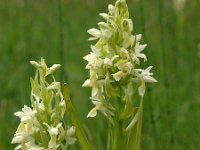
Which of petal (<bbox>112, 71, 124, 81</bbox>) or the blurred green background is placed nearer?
petal (<bbox>112, 71, 124, 81</bbox>)

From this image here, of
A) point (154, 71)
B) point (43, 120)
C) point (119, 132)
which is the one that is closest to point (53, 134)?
point (43, 120)

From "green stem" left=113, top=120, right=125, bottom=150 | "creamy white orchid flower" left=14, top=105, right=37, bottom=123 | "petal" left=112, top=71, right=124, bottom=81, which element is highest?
"petal" left=112, top=71, right=124, bottom=81

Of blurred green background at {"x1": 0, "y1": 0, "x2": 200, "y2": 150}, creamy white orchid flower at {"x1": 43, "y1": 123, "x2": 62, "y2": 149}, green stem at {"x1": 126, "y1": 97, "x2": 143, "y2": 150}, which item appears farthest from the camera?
blurred green background at {"x1": 0, "y1": 0, "x2": 200, "y2": 150}

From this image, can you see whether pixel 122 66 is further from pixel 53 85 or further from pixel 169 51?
pixel 169 51

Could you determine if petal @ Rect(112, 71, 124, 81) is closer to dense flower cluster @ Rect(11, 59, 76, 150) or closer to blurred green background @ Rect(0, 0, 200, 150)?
dense flower cluster @ Rect(11, 59, 76, 150)

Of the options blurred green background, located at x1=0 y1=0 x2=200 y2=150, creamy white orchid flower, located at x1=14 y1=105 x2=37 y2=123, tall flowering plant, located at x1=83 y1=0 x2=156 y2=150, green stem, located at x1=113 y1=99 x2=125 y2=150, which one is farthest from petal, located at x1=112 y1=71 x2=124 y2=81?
blurred green background, located at x1=0 y1=0 x2=200 y2=150

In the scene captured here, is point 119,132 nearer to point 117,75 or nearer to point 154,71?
point 117,75
